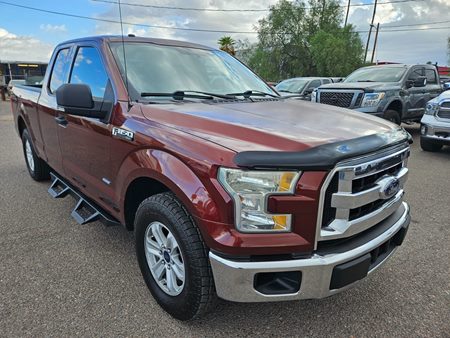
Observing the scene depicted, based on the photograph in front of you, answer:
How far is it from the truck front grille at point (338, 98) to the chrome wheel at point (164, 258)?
22.8 ft

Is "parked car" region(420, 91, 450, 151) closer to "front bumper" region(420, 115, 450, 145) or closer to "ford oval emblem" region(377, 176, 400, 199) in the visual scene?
"front bumper" region(420, 115, 450, 145)

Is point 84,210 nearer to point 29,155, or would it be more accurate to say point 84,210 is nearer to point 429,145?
point 29,155

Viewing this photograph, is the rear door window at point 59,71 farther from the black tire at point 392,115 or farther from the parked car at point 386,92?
the black tire at point 392,115

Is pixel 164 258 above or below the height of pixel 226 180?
below

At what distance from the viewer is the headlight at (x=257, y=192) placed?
1899 mm

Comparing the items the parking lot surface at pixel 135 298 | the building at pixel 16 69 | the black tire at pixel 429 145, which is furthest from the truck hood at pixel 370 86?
the building at pixel 16 69

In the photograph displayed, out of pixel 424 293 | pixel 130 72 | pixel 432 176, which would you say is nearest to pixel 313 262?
pixel 424 293

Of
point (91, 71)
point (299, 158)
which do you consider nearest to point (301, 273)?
point (299, 158)

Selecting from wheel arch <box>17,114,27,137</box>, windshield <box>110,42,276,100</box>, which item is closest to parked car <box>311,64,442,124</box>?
windshield <box>110,42,276,100</box>

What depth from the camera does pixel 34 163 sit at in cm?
534

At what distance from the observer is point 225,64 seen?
3.67 metres

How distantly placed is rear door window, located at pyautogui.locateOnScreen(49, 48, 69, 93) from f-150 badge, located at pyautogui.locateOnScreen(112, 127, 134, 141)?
1.56m

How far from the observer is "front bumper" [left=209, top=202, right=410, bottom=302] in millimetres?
1938

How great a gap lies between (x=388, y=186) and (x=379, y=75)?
329 inches
